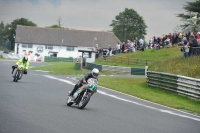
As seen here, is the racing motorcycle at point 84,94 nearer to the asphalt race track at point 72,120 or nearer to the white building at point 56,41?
the asphalt race track at point 72,120

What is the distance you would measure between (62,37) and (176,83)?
8734 cm

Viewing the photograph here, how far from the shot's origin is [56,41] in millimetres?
113375

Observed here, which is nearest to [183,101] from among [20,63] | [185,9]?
[20,63]

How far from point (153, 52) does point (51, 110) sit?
41.4 metres

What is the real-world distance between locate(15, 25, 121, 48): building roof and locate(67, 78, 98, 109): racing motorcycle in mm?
95811

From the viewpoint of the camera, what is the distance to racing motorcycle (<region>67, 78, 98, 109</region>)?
16.3m

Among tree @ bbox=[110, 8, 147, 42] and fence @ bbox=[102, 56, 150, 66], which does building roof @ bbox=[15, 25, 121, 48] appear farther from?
fence @ bbox=[102, 56, 150, 66]

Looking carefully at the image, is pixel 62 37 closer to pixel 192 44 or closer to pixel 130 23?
pixel 130 23

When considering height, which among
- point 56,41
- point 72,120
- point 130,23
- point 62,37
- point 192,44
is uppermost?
point 130,23

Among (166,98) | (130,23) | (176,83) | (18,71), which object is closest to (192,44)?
(176,83)

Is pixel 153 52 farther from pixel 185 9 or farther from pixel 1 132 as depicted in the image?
pixel 1 132

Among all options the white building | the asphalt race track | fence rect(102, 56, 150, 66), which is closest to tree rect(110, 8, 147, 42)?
the white building

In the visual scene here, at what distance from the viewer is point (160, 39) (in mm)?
53750

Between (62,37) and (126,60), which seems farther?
(62,37)
